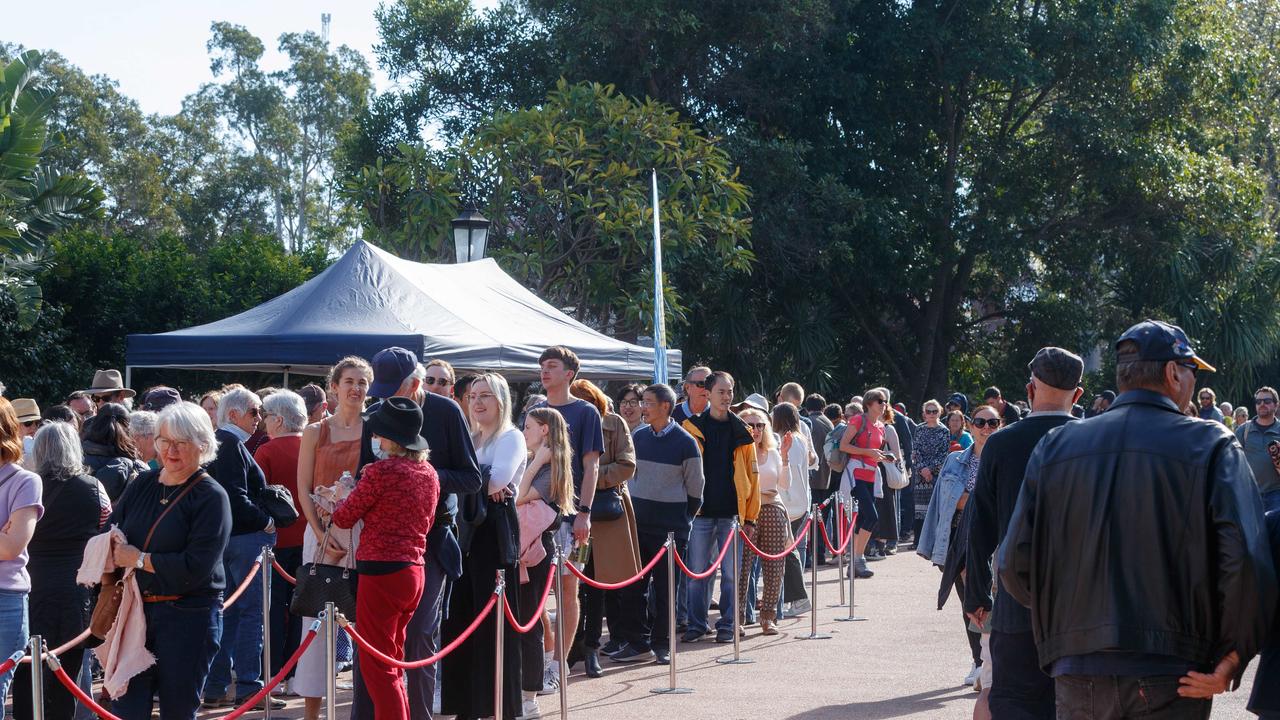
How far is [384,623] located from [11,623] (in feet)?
5.21

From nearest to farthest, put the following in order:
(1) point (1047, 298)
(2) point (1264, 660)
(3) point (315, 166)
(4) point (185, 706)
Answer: (2) point (1264, 660)
(4) point (185, 706)
(1) point (1047, 298)
(3) point (315, 166)

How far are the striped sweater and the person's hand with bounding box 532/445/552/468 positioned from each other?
6.47 ft

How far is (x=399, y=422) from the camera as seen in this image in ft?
20.6

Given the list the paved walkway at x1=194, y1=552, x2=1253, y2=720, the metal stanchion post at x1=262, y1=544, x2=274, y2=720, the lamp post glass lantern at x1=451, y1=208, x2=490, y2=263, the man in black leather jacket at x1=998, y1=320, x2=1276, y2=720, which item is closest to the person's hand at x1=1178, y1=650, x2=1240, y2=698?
the man in black leather jacket at x1=998, y1=320, x2=1276, y2=720

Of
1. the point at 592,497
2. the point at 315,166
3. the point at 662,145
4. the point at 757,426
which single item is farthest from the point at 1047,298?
the point at 315,166

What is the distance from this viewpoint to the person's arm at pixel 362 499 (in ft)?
20.4

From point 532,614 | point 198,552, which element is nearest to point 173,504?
point 198,552

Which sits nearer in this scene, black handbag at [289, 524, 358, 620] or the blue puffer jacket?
black handbag at [289, 524, 358, 620]

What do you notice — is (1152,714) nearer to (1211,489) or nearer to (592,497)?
(1211,489)

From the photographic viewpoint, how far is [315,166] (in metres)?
58.0

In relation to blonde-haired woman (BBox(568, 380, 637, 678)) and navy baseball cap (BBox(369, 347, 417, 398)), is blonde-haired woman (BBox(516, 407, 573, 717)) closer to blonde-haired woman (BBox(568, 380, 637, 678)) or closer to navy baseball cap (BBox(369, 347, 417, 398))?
blonde-haired woman (BBox(568, 380, 637, 678))

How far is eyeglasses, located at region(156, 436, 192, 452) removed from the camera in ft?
19.0

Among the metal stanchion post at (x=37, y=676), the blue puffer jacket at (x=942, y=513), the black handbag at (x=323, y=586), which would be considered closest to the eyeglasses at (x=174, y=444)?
the metal stanchion post at (x=37, y=676)

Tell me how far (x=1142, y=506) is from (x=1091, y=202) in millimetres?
28586
